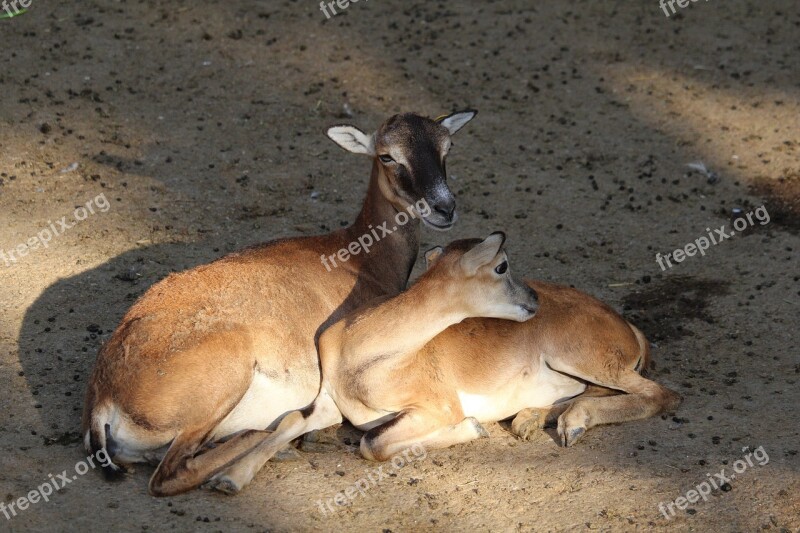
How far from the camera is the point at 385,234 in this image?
342 inches

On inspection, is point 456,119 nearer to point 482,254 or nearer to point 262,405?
point 482,254

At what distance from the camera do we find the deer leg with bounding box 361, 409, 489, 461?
7.20 m

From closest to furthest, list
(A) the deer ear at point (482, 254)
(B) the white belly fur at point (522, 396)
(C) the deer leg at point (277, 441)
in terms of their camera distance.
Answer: (C) the deer leg at point (277, 441)
(A) the deer ear at point (482, 254)
(B) the white belly fur at point (522, 396)

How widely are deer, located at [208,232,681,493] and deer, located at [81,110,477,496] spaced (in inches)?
9.2

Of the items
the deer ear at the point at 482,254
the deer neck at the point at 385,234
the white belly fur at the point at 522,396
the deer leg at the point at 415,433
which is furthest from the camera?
the deer neck at the point at 385,234

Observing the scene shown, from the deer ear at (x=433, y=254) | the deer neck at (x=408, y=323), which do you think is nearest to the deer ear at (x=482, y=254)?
the deer neck at (x=408, y=323)

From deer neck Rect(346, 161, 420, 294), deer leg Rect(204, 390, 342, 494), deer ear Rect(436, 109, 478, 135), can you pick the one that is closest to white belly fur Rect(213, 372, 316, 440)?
deer leg Rect(204, 390, 342, 494)

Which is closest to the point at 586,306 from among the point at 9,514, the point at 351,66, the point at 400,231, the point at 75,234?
the point at 400,231

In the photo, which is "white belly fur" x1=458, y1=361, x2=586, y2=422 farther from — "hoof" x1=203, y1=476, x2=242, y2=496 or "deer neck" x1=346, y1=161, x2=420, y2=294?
"hoof" x1=203, y1=476, x2=242, y2=496

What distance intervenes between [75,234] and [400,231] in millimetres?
3356

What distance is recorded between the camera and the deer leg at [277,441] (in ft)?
22.2

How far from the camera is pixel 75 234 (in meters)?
10.1

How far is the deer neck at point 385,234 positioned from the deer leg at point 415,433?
4.96 feet

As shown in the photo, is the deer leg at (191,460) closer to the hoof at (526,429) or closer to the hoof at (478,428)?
the hoof at (478,428)
